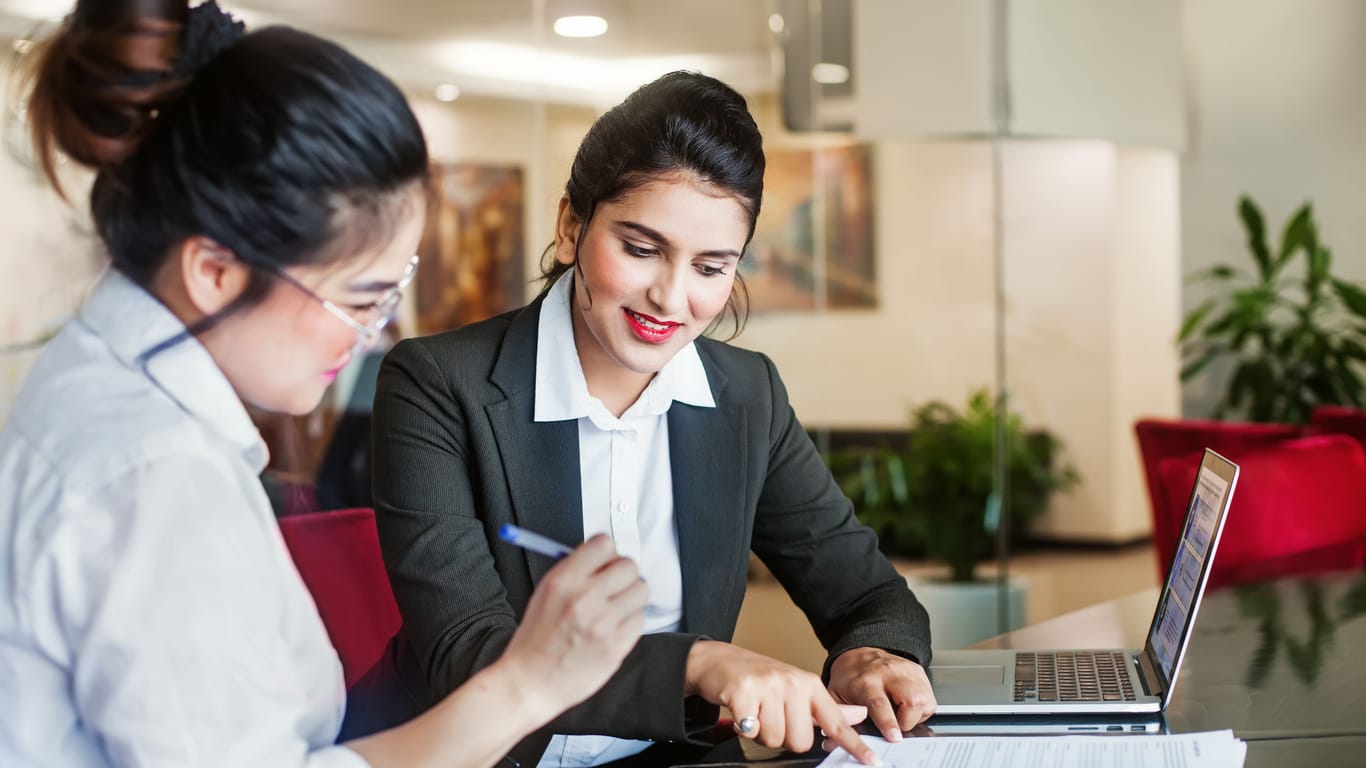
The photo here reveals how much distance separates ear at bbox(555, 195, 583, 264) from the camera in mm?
1805

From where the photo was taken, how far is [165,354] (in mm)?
998

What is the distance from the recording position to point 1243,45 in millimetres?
5961

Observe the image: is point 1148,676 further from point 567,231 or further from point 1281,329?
point 1281,329

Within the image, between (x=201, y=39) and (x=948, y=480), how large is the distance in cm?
446

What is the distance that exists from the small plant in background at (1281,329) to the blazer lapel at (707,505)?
14.2ft

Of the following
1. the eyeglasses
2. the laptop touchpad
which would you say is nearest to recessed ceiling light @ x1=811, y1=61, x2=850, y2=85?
the laptop touchpad

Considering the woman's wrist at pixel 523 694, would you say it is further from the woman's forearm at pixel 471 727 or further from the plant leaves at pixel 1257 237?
the plant leaves at pixel 1257 237

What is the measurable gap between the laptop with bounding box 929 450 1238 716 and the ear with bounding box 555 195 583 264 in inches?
27.4

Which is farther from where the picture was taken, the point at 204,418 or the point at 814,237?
the point at 814,237

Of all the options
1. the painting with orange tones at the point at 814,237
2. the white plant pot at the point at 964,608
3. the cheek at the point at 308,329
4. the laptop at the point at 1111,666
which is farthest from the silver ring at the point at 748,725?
the painting with orange tones at the point at 814,237

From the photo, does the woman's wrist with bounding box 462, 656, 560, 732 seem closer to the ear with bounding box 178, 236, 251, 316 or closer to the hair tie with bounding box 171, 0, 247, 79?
the ear with bounding box 178, 236, 251, 316

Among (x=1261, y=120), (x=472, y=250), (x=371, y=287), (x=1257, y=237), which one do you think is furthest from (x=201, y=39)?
(x=1261, y=120)

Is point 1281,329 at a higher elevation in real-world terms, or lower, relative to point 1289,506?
higher

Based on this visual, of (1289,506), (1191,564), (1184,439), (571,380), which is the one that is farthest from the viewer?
(1184,439)
